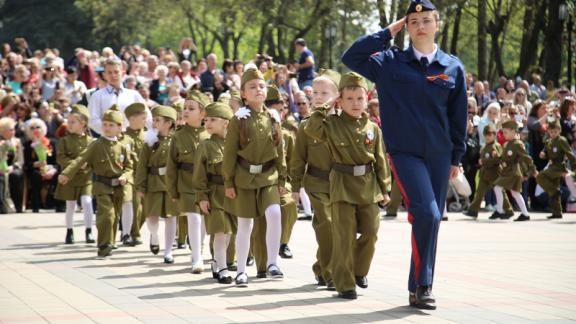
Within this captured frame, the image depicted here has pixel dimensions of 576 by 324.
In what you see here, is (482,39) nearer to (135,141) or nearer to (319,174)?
(135,141)

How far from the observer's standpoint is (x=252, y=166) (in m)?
11.0

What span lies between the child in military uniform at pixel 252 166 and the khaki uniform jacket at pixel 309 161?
0.96ft

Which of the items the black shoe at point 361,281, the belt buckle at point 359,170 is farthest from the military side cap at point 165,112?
the black shoe at point 361,281

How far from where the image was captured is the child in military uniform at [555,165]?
20.6 metres

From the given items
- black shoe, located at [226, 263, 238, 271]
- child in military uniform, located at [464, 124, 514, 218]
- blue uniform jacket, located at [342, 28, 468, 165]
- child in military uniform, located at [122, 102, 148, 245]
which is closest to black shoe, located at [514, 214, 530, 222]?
child in military uniform, located at [464, 124, 514, 218]

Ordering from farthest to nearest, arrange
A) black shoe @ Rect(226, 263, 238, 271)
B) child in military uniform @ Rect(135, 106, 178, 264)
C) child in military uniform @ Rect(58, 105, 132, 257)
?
child in military uniform @ Rect(58, 105, 132, 257)
child in military uniform @ Rect(135, 106, 178, 264)
black shoe @ Rect(226, 263, 238, 271)

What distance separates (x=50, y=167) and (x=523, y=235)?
30.6 ft

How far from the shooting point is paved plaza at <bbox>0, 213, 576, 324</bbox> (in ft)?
29.5

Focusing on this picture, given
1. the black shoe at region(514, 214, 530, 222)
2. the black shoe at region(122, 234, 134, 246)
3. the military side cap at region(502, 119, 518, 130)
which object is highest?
the military side cap at region(502, 119, 518, 130)

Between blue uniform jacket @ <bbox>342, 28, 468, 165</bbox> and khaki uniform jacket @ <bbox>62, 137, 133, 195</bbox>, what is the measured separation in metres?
5.68

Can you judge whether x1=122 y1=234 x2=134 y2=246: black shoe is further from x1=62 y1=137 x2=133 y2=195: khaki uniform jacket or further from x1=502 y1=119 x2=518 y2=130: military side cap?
x1=502 y1=119 x2=518 y2=130: military side cap

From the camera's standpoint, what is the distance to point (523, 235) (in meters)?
17.0

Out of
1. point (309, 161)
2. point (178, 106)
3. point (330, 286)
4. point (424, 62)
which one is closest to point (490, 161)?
point (178, 106)

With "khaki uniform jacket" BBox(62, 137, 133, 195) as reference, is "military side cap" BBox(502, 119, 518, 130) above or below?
above
